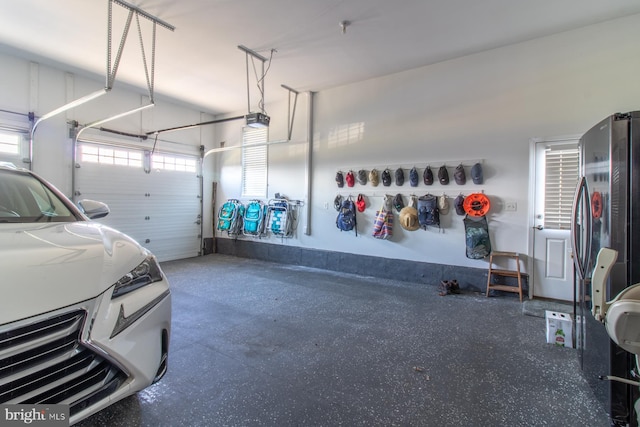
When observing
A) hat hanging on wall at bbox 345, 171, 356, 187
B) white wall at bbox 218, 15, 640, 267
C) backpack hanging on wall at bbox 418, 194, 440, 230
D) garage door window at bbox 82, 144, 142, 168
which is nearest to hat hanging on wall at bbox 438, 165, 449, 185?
white wall at bbox 218, 15, 640, 267

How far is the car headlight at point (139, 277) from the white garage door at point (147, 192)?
5057mm

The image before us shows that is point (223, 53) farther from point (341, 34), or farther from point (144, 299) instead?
point (144, 299)

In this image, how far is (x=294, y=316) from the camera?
11.5 ft

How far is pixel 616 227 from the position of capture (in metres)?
1.71

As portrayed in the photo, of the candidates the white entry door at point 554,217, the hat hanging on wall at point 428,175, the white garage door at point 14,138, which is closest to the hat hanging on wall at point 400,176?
the hat hanging on wall at point 428,175

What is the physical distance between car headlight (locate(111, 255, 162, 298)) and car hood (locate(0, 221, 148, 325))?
3cm

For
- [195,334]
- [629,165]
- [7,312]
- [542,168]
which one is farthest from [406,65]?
[7,312]

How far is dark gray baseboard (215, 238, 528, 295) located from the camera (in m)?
4.63

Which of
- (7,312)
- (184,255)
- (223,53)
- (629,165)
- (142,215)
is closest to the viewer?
(7,312)

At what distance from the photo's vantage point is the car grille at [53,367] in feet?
3.35

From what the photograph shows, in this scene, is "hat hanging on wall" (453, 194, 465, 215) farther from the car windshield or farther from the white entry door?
the car windshield

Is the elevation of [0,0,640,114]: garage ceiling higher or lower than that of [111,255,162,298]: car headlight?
higher

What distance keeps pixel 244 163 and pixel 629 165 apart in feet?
22.1

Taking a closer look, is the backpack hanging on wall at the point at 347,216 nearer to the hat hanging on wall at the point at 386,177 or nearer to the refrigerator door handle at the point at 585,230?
the hat hanging on wall at the point at 386,177
